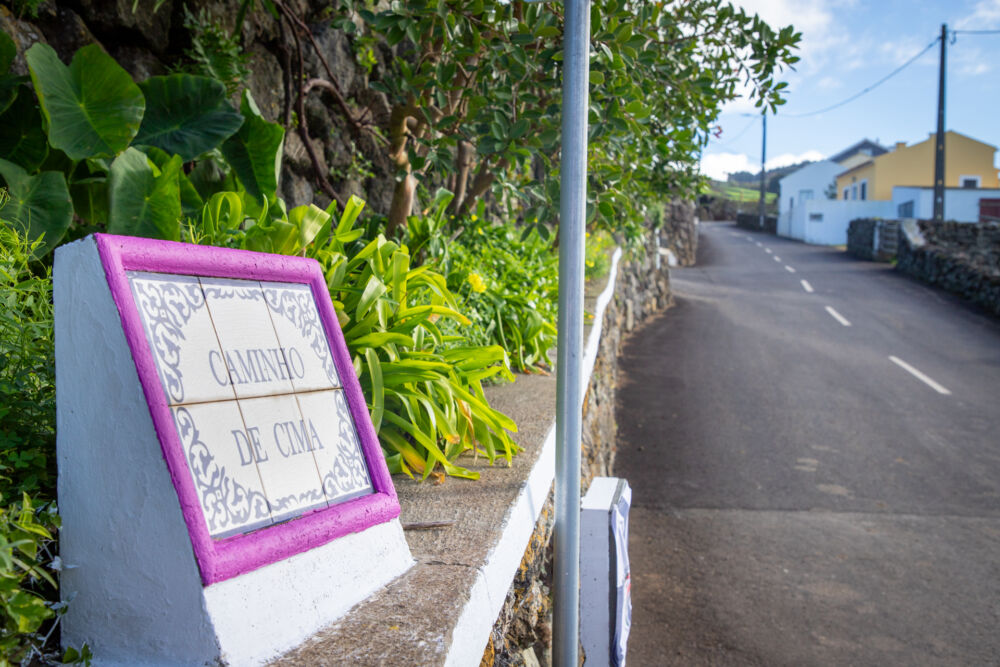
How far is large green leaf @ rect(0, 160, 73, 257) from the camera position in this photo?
2207 millimetres

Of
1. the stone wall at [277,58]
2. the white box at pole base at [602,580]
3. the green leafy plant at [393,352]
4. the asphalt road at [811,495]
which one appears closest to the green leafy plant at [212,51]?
the stone wall at [277,58]

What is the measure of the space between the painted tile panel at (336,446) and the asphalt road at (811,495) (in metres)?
2.36

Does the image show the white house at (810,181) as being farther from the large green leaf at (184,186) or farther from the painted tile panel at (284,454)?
the painted tile panel at (284,454)

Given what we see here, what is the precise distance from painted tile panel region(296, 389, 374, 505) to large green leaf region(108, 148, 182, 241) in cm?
93

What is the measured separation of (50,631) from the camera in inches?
49.5

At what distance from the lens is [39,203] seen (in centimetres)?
227

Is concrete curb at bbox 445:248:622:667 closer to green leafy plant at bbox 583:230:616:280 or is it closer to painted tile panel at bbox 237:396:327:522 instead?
painted tile panel at bbox 237:396:327:522

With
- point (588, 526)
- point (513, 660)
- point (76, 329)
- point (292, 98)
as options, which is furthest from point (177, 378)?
point (292, 98)

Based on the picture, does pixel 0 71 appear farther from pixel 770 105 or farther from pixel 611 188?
pixel 770 105

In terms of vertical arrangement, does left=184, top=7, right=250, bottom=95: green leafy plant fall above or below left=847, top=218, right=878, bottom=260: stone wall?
above

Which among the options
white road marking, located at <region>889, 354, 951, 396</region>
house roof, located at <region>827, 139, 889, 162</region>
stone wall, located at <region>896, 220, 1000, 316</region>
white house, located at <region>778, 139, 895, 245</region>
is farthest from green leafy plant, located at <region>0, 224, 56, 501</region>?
house roof, located at <region>827, 139, 889, 162</region>

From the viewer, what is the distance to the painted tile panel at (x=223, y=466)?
4.19 feet

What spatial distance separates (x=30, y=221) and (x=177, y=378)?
1268 millimetres

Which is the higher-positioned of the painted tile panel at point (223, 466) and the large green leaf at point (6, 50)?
the large green leaf at point (6, 50)
